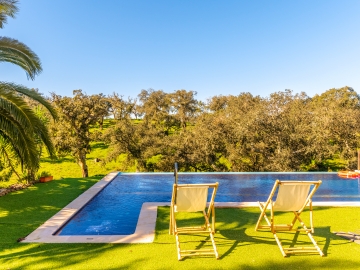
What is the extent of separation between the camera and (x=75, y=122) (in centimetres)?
1755

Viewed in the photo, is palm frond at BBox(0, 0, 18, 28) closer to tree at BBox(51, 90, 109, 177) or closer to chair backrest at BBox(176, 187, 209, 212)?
chair backrest at BBox(176, 187, 209, 212)

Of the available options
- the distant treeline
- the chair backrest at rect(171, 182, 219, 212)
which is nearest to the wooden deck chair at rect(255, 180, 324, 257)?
the chair backrest at rect(171, 182, 219, 212)

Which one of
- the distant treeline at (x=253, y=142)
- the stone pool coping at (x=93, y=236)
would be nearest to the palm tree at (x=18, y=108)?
the stone pool coping at (x=93, y=236)

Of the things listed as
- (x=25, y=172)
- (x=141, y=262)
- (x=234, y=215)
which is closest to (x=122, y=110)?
(x=25, y=172)

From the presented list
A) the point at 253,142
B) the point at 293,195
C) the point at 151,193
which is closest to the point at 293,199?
the point at 293,195

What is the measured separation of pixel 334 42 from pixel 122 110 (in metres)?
16.8

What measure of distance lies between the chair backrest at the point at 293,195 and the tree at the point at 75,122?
14.9 meters

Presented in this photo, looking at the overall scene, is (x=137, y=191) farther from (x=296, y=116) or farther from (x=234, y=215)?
(x=296, y=116)

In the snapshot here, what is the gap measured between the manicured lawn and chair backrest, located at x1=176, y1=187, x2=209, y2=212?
64 centimetres

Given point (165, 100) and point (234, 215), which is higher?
point (165, 100)

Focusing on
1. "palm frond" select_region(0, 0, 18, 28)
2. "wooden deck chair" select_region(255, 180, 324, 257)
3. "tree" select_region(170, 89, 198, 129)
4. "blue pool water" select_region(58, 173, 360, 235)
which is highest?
"tree" select_region(170, 89, 198, 129)

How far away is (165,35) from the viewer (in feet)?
66.9

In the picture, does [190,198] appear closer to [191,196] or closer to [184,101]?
[191,196]

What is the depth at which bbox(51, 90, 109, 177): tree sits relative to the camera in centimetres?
1688
